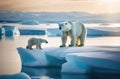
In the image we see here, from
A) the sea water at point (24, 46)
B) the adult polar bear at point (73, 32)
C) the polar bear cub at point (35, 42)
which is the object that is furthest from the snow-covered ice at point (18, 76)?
the adult polar bear at point (73, 32)

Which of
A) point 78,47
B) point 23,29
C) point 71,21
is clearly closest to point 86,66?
point 78,47

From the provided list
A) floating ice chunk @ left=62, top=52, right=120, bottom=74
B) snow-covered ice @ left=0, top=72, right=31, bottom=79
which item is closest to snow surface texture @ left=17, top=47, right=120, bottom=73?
floating ice chunk @ left=62, top=52, right=120, bottom=74

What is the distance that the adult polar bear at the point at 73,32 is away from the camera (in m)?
3.02

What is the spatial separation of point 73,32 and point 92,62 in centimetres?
31

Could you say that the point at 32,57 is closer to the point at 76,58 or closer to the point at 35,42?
the point at 35,42

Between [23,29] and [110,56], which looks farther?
[23,29]

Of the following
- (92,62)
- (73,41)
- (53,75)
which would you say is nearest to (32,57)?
(53,75)

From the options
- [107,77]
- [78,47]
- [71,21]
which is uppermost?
[71,21]

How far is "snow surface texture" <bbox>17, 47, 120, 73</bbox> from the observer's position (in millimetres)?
2896

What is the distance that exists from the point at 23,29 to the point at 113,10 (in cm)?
73

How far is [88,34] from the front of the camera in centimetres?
305

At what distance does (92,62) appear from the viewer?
9.53 feet

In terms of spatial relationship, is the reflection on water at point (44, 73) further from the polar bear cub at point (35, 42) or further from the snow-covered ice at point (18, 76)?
the polar bear cub at point (35, 42)

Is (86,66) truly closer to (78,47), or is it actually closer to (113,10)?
(78,47)
